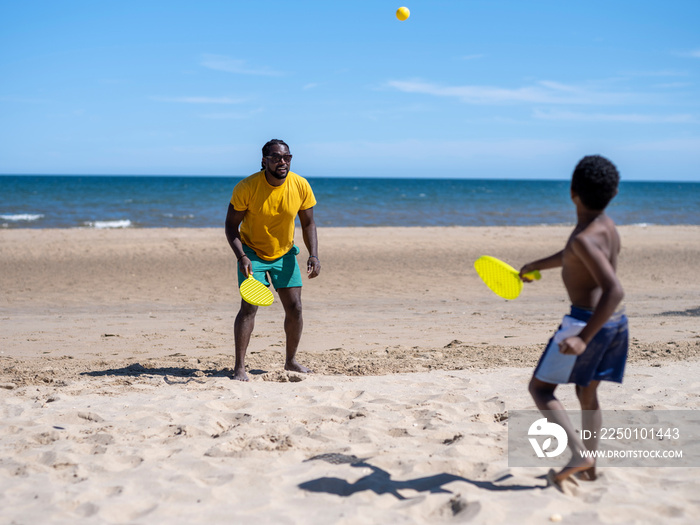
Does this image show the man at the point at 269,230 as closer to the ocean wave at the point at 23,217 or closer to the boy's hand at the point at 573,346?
the boy's hand at the point at 573,346

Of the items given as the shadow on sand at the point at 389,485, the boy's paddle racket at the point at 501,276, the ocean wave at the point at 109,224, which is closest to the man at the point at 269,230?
the boy's paddle racket at the point at 501,276

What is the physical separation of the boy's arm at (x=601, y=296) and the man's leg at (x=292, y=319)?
289cm

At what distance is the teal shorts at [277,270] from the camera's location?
5078 mm

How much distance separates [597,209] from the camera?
284 cm

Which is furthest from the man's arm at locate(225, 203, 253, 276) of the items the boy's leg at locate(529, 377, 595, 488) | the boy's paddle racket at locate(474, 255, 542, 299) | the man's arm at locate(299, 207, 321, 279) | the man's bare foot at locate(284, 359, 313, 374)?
the boy's leg at locate(529, 377, 595, 488)

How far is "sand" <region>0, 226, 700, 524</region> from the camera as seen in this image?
287 cm

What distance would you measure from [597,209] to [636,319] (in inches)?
229

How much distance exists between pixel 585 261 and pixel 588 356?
0.44 meters

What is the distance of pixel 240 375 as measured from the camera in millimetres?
5027

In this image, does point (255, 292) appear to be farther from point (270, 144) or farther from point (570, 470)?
point (570, 470)

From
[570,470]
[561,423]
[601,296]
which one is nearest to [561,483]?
[570,470]

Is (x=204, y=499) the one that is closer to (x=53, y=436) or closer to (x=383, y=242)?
(x=53, y=436)

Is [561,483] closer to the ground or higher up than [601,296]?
closer to the ground

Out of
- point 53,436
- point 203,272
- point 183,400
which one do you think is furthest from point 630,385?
point 203,272
